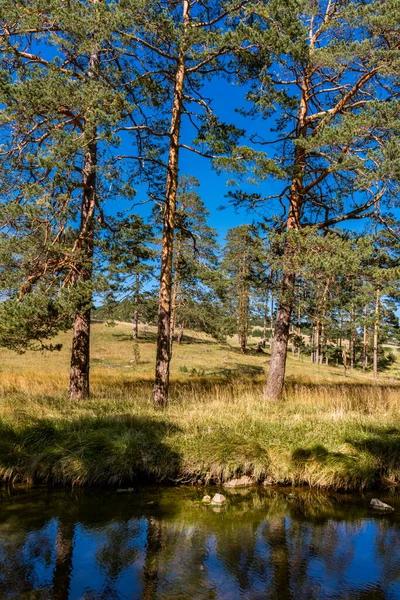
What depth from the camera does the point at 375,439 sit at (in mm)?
8352

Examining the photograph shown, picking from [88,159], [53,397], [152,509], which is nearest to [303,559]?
[152,509]

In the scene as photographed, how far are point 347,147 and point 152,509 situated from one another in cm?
974

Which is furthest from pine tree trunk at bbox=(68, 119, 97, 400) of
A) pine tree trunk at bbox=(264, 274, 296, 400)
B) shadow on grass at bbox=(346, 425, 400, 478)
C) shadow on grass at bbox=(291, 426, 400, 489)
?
shadow on grass at bbox=(346, 425, 400, 478)

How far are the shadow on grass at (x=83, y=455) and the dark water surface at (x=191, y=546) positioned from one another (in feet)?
1.10

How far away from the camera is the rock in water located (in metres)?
6.57

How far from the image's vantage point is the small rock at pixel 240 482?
738 centimetres

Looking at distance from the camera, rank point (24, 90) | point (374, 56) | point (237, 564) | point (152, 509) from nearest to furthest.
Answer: point (237, 564), point (152, 509), point (24, 90), point (374, 56)

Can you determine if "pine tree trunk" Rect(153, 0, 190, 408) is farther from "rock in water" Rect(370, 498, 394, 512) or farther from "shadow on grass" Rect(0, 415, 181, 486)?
"rock in water" Rect(370, 498, 394, 512)

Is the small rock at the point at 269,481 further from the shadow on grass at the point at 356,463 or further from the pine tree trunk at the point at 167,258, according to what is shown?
the pine tree trunk at the point at 167,258

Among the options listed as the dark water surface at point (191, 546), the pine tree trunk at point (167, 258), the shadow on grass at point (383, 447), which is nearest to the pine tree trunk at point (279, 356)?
the pine tree trunk at point (167, 258)

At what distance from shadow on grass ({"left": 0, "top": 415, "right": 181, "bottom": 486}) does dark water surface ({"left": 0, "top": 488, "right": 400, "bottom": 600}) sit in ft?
1.10

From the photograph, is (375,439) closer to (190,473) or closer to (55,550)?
(190,473)

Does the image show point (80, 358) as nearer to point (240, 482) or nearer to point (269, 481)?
point (240, 482)

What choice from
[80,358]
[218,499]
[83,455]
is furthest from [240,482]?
[80,358]
